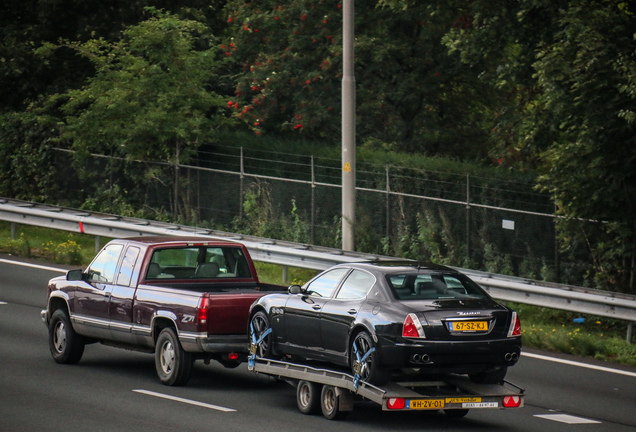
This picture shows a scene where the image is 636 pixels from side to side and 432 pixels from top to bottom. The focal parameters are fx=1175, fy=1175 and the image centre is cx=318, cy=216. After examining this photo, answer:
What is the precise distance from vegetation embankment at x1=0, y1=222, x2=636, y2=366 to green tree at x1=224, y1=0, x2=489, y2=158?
611 cm

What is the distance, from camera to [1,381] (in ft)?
45.8

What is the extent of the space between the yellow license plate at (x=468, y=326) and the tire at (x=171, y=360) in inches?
142

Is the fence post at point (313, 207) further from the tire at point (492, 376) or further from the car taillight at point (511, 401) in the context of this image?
the car taillight at point (511, 401)

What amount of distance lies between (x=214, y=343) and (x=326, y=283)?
4.89 feet

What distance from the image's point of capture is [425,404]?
1141 centimetres

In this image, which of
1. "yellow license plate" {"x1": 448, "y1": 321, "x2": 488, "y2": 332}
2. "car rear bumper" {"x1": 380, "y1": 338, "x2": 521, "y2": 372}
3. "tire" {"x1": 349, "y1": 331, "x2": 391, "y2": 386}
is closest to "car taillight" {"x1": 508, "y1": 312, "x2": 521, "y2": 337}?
"car rear bumper" {"x1": 380, "y1": 338, "x2": 521, "y2": 372}

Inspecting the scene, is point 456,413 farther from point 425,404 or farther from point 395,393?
point 395,393

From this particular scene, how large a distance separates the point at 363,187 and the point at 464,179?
8.95 ft

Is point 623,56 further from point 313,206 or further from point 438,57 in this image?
point 438,57

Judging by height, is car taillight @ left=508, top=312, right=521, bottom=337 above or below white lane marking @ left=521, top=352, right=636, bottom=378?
above

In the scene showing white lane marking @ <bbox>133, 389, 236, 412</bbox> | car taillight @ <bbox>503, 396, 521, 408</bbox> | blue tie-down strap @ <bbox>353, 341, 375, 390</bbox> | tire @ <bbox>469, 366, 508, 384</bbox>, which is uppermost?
blue tie-down strap @ <bbox>353, 341, 375, 390</bbox>

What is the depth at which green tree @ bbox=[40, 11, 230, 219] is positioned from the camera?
29734 millimetres

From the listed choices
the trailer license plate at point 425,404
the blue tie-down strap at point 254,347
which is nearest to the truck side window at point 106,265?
the blue tie-down strap at point 254,347

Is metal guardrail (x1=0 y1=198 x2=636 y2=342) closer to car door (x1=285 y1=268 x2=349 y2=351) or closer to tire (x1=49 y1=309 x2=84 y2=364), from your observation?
car door (x1=285 y1=268 x2=349 y2=351)
